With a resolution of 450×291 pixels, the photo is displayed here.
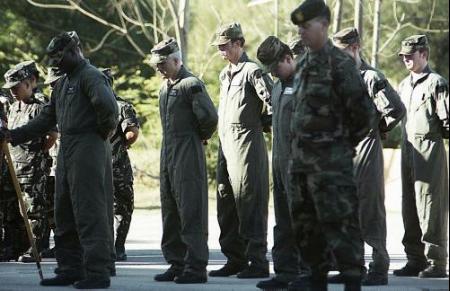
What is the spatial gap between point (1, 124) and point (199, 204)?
1.89m

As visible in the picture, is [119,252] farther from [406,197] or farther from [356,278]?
[356,278]

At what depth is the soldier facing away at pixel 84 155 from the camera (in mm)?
10641

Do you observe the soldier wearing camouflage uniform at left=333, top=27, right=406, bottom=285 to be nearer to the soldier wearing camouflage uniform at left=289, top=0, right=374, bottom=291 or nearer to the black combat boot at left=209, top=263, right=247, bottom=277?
the black combat boot at left=209, top=263, right=247, bottom=277

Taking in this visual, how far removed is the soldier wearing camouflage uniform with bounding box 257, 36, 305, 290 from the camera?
10.8m

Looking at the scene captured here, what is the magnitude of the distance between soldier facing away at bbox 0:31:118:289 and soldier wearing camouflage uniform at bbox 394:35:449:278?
2976 millimetres

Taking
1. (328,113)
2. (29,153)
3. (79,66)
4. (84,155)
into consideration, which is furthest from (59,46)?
(29,153)

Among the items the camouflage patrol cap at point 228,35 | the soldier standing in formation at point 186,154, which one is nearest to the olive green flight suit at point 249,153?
the camouflage patrol cap at point 228,35

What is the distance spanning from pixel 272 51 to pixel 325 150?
207 centimetres

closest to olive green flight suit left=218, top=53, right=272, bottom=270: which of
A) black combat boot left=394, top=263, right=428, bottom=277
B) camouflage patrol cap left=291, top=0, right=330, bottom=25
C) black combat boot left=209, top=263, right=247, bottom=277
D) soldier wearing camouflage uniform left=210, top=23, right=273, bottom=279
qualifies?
soldier wearing camouflage uniform left=210, top=23, right=273, bottom=279

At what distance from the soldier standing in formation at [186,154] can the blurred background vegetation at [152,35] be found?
13302 millimetres

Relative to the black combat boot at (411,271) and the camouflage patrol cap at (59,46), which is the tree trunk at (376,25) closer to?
the black combat boot at (411,271)

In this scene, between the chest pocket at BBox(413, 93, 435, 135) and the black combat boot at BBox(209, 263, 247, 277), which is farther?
the black combat boot at BBox(209, 263, 247, 277)

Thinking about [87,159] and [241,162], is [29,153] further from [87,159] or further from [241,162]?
[87,159]

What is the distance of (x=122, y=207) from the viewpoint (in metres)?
14.2
